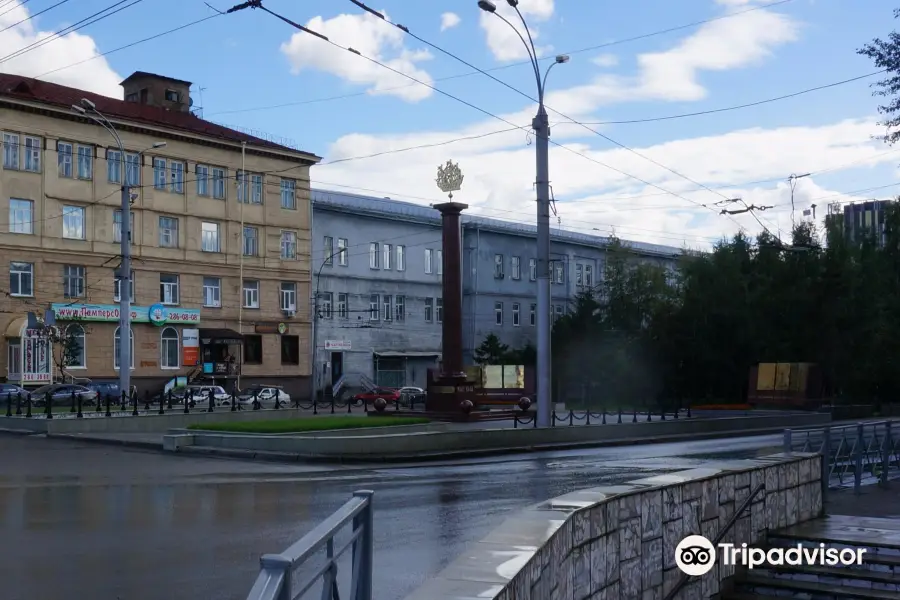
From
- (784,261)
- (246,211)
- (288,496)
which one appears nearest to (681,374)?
(784,261)

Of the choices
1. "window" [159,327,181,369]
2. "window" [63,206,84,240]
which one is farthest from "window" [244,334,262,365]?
"window" [63,206,84,240]

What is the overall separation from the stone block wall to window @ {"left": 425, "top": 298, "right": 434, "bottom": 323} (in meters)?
60.6

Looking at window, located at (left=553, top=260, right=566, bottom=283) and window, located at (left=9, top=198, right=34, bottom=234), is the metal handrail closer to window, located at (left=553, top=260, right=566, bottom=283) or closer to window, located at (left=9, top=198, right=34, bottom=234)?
window, located at (left=9, top=198, right=34, bottom=234)

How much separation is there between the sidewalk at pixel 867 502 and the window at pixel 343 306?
51.4 m

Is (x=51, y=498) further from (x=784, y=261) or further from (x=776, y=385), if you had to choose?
(x=784, y=261)

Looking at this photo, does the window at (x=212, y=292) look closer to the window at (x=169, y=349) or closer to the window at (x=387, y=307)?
the window at (x=169, y=349)

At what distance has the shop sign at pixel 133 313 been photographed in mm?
52125

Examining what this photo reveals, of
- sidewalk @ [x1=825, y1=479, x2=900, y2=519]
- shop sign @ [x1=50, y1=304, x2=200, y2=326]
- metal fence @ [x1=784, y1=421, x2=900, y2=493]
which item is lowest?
sidewalk @ [x1=825, y1=479, x2=900, y2=519]

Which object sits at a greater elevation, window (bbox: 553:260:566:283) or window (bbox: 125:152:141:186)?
window (bbox: 125:152:141:186)

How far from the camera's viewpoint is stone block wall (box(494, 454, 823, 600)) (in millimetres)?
6777

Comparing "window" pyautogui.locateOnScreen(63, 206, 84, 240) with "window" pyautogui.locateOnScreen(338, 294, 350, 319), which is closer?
"window" pyautogui.locateOnScreen(63, 206, 84, 240)

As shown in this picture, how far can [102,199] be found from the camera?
180ft

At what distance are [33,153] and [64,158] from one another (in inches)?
68.7

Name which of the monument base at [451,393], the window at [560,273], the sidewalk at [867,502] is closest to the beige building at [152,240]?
the monument base at [451,393]
